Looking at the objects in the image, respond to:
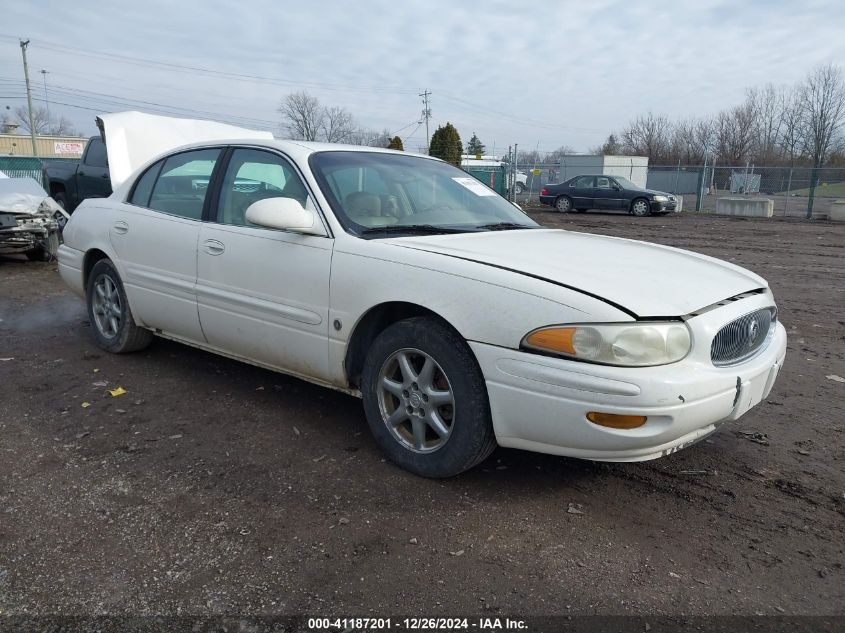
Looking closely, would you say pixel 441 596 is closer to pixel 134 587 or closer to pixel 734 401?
pixel 134 587

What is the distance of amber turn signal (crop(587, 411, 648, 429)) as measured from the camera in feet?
8.26

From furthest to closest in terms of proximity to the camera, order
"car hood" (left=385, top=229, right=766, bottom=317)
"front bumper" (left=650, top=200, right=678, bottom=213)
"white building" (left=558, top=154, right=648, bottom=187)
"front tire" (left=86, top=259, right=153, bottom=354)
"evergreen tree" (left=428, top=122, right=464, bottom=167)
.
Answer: "evergreen tree" (left=428, top=122, right=464, bottom=167)
"white building" (left=558, top=154, right=648, bottom=187)
"front bumper" (left=650, top=200, right=678, bottom=213)
"front tire" (left=86, top=259, right=153, bottom=354)
"car hood" (left=385, top=229, right=766, bottom=317)

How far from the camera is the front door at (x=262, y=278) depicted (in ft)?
11.2

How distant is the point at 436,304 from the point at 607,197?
21.9 meters

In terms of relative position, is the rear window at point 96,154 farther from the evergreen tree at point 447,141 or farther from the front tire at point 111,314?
the evergreen tree at point 447,141

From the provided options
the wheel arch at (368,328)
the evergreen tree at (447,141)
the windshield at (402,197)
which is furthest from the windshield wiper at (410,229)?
the evergreen tree at (447,141)

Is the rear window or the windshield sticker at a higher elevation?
the rear window

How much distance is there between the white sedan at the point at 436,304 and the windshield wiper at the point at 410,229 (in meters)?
0.01

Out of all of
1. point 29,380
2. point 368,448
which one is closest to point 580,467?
point 368,448

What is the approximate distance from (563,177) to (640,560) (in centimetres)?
3260

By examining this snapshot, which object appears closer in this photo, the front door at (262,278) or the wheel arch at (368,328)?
the wheel arch at (368,328)

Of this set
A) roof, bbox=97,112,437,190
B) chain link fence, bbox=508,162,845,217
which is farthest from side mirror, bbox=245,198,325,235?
chain link fence, bbox=508,162,845,217

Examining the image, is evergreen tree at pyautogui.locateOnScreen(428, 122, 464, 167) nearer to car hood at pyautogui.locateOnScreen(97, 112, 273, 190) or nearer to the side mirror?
car hood at pyautogui.locateOnScreen(97, 112, 273, 190)

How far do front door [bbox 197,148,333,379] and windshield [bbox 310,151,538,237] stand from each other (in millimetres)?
185
